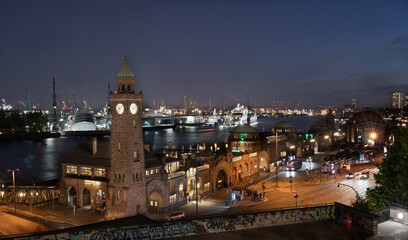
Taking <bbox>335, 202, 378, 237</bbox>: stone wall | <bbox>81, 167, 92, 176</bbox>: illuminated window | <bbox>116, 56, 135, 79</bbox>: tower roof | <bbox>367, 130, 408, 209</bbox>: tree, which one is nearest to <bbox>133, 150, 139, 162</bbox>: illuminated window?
<bbox>81, 167, 92, 176</bbox>: illuminated window

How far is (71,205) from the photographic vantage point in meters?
52.9

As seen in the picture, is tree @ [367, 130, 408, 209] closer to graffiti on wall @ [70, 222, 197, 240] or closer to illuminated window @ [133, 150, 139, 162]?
graffiti on wall @ [70, 222, 197, 240]

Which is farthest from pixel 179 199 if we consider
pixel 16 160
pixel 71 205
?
pixel 16 160

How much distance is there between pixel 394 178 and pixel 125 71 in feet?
118

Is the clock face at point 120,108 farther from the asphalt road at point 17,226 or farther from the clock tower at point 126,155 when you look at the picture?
the asphalt road at point 17,226

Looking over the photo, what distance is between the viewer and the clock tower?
154 ft

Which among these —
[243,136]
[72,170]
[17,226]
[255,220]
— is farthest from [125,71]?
[243,136]

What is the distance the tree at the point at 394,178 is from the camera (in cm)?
3494

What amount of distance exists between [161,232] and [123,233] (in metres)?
3.20

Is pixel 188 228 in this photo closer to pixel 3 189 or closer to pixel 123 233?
pixel 123 233

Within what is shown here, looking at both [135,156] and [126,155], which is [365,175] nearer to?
[135,156]

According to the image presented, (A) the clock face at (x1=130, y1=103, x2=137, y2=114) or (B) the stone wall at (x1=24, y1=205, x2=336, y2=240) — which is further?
(A) the clock face at (x1=130, y1=103, x2=137, y2=114)

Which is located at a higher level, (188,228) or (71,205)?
(188,228)

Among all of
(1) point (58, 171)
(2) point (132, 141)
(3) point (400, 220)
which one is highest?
(2) point (132, 141)
